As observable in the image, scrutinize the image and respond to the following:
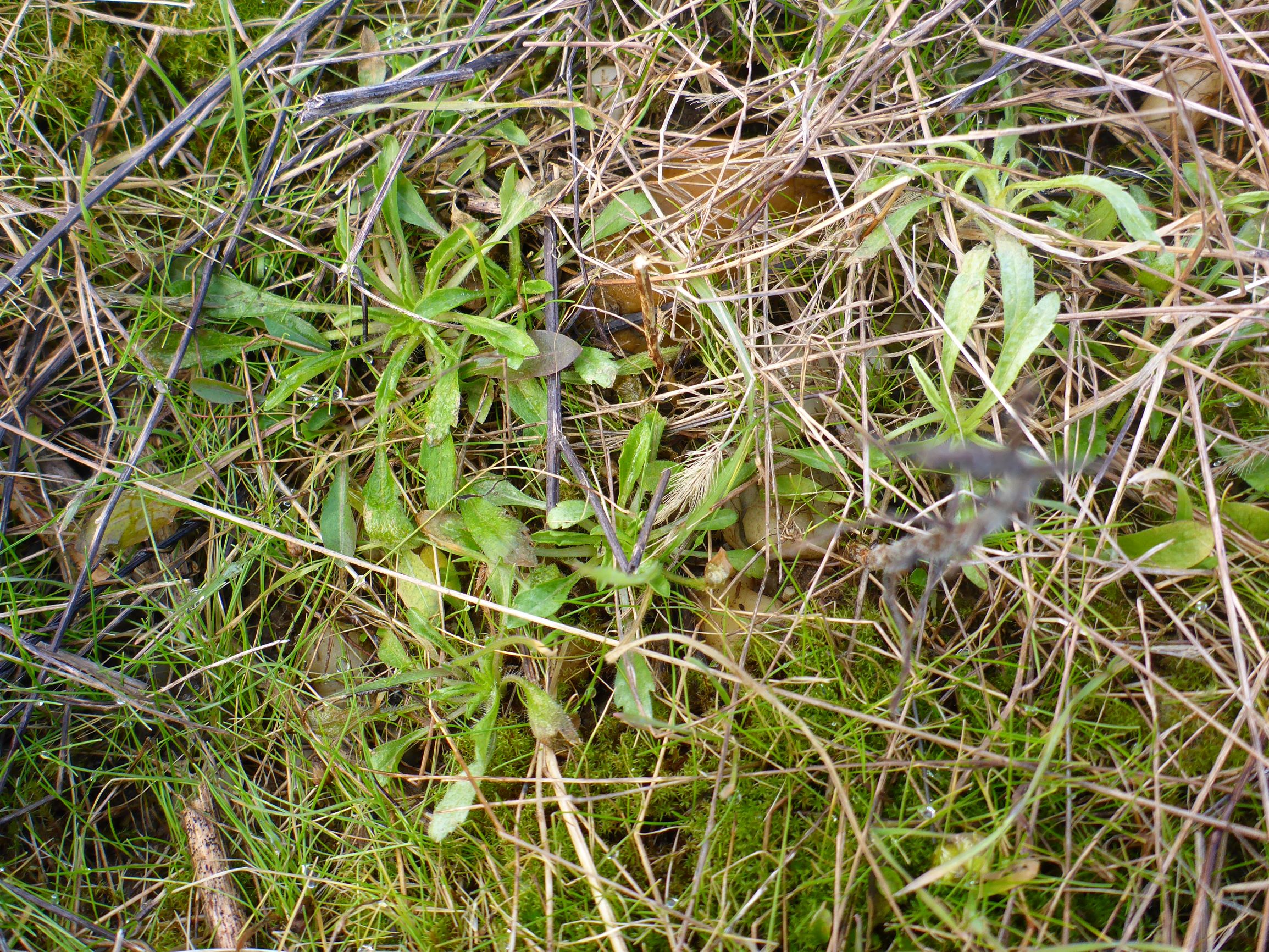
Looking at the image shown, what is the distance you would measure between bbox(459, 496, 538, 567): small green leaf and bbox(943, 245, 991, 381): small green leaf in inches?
37.5

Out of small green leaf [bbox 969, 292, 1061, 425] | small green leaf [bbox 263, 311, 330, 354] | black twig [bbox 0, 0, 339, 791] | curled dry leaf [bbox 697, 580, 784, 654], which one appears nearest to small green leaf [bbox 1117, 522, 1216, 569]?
small green leaf [bbox 969, 292, 1061, 425]

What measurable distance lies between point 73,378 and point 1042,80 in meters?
2.44

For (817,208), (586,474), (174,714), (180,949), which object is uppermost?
(817,208)

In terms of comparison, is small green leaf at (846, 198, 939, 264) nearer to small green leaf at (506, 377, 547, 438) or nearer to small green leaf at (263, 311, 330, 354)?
small green leaf at (506, 377, 547, 438)

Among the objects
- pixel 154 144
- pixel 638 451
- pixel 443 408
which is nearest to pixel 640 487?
pixel 638 451

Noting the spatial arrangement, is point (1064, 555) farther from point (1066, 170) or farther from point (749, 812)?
point (1066, 170)

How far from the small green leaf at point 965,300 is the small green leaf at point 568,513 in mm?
790

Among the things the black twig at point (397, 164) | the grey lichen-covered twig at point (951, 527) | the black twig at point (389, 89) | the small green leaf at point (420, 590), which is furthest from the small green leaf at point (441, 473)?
the grey lichen-covered twig at point (951, 527)

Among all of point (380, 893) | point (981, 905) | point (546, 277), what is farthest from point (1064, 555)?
point (380, 893)

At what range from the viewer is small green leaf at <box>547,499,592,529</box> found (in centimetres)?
163

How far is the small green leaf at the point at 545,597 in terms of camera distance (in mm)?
1598

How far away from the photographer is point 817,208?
171cm

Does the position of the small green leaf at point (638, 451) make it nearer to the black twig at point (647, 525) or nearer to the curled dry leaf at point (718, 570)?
the black twig at point (647, 525)

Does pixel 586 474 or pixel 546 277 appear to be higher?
pixel 546 277
